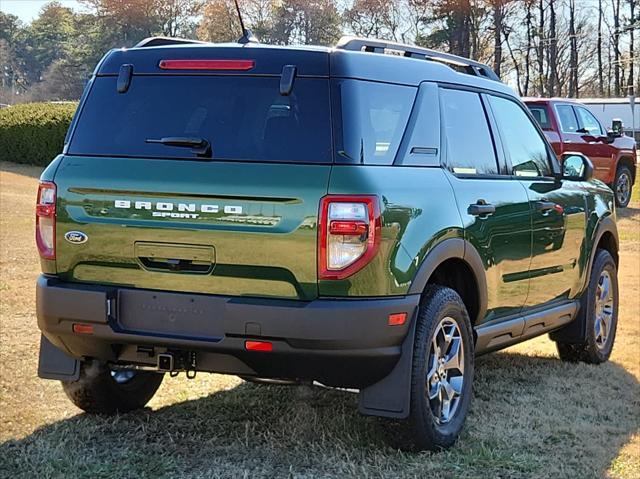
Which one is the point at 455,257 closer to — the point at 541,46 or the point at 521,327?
the point at 521,327

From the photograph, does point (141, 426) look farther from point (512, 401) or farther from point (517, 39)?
point (517, 39)

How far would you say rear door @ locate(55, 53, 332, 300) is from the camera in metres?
3.85

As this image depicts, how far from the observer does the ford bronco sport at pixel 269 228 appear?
3834mm

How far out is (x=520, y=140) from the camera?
568 centimetres

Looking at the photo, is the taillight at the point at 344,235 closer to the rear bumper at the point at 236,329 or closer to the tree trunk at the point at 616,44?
the rear bumper at the point at 236,329

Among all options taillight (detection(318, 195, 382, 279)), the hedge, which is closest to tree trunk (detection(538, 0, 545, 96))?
the hedge

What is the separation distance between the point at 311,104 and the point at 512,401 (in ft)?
7.93

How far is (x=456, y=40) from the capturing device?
44688 mm

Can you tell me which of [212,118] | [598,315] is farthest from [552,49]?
[212,118]

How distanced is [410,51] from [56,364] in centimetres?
235

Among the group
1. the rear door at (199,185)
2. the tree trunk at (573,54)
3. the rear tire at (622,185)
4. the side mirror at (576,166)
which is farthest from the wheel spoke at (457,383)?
the tree trunk at (573,54)

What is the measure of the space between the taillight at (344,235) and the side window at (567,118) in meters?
12.7

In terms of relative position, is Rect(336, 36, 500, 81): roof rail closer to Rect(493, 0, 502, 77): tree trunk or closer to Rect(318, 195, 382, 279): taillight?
Rect(318, 195, 382, 279): taillight

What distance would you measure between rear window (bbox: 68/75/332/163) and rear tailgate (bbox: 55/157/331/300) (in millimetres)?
82
